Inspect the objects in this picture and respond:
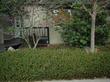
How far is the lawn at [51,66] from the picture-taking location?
750 centimetres

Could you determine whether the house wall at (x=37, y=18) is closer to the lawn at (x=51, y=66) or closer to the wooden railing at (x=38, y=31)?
the wooden railing at (x=38, y=31)

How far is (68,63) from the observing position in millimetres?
7598

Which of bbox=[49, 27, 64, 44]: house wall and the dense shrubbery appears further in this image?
bbox=[49, 27, 64, 44]: house wall

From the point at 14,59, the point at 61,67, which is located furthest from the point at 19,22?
the point at 61,67

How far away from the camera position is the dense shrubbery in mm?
10039

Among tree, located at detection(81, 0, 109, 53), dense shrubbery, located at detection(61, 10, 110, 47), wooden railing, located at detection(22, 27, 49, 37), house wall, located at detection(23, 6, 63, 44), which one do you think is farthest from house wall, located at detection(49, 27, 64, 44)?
tree, located at detection(81, 0, 109, 53)

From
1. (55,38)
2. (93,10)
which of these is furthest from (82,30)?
(55,38)

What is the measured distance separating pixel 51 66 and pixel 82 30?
3.18 m

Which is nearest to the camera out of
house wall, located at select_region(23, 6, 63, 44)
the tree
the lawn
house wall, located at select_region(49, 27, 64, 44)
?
the lawn

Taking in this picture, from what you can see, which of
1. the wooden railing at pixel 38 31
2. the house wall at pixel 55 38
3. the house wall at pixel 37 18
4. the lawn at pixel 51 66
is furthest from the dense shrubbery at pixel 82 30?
the lawn at pixel 51 66

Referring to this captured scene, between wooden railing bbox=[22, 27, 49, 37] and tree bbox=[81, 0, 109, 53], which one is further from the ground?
tree bbox=[81, 0, 109, 53]

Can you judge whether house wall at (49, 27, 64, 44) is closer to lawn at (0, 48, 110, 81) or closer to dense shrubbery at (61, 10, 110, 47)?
dense shrubbery at (61, 10, 110, 47)

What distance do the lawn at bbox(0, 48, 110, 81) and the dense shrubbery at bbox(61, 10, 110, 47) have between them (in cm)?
235

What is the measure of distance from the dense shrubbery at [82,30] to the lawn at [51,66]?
235 centimetres
